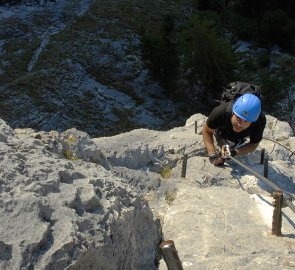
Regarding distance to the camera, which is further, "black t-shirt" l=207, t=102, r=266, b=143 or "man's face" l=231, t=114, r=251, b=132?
"black t-shirt" l=207, t=102, r=266, b=143

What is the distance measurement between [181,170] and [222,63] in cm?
1610

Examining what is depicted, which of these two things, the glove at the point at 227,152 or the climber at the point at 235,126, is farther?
the glove at the point at 227,152

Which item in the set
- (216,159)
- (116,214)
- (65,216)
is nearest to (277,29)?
(216,159)

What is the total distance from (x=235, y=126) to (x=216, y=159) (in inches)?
27.9

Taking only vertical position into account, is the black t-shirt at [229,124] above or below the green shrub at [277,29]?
above

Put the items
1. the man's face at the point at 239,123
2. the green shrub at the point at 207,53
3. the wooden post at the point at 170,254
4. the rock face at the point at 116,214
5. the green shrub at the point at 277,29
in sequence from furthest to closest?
the green shrub at the point at 277,29 < the green shrub at the point at 207,53 < the man's face at the point at 239,123 < the rock face at the point at 116,214 < the wooden post at the point at 170,254

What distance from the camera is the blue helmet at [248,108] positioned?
5.57 metres

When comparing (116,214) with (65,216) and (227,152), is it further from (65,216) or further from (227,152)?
(227,152)

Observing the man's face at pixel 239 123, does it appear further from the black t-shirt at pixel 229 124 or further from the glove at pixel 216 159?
the glove at pixel 216 159

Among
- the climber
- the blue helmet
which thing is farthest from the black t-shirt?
the blue helmet

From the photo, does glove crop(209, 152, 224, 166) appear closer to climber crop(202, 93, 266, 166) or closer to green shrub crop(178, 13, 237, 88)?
climber crop(202, 93, 266, 166)

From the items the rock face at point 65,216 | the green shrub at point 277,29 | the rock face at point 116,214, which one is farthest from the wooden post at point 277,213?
the green shrub at point 277,29

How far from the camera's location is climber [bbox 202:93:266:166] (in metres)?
5.63

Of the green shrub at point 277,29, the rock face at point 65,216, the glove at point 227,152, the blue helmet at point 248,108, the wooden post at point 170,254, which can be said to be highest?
the wooden post at point 170,254
